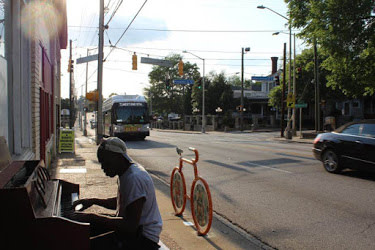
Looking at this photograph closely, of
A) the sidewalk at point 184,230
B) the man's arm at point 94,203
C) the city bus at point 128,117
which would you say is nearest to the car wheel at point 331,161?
the sidewalk at point 184,230

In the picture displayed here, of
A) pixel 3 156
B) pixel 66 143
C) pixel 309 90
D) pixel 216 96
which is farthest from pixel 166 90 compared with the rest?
pixel 3 156

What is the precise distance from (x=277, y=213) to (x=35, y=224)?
16.1 ft

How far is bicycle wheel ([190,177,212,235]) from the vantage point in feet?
16.2

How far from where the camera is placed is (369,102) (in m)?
46.1

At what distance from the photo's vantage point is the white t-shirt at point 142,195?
3.02 metres

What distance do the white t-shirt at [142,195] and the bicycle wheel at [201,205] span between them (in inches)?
69.1

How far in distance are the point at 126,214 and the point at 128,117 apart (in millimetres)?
23338

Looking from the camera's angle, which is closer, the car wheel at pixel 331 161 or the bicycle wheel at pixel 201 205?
the bicycle wheel at pixel 201 205

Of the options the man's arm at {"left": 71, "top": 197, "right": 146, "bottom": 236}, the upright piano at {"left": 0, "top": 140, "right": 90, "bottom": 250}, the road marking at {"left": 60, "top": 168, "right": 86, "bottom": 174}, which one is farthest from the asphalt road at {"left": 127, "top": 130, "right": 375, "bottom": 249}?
the upright piano at {"left": 0, "top": 140, "right": 90, "bottom": 250}

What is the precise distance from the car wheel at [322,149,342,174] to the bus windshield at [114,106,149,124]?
17395 mm

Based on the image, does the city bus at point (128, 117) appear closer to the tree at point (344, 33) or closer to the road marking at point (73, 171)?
the tree at point (344, 33)

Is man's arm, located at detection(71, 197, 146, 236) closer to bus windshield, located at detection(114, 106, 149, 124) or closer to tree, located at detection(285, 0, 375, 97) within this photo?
tree, located at detection(285, 0, 375, 97)

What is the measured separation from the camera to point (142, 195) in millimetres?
3008

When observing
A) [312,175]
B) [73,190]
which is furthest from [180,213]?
[312,175]
